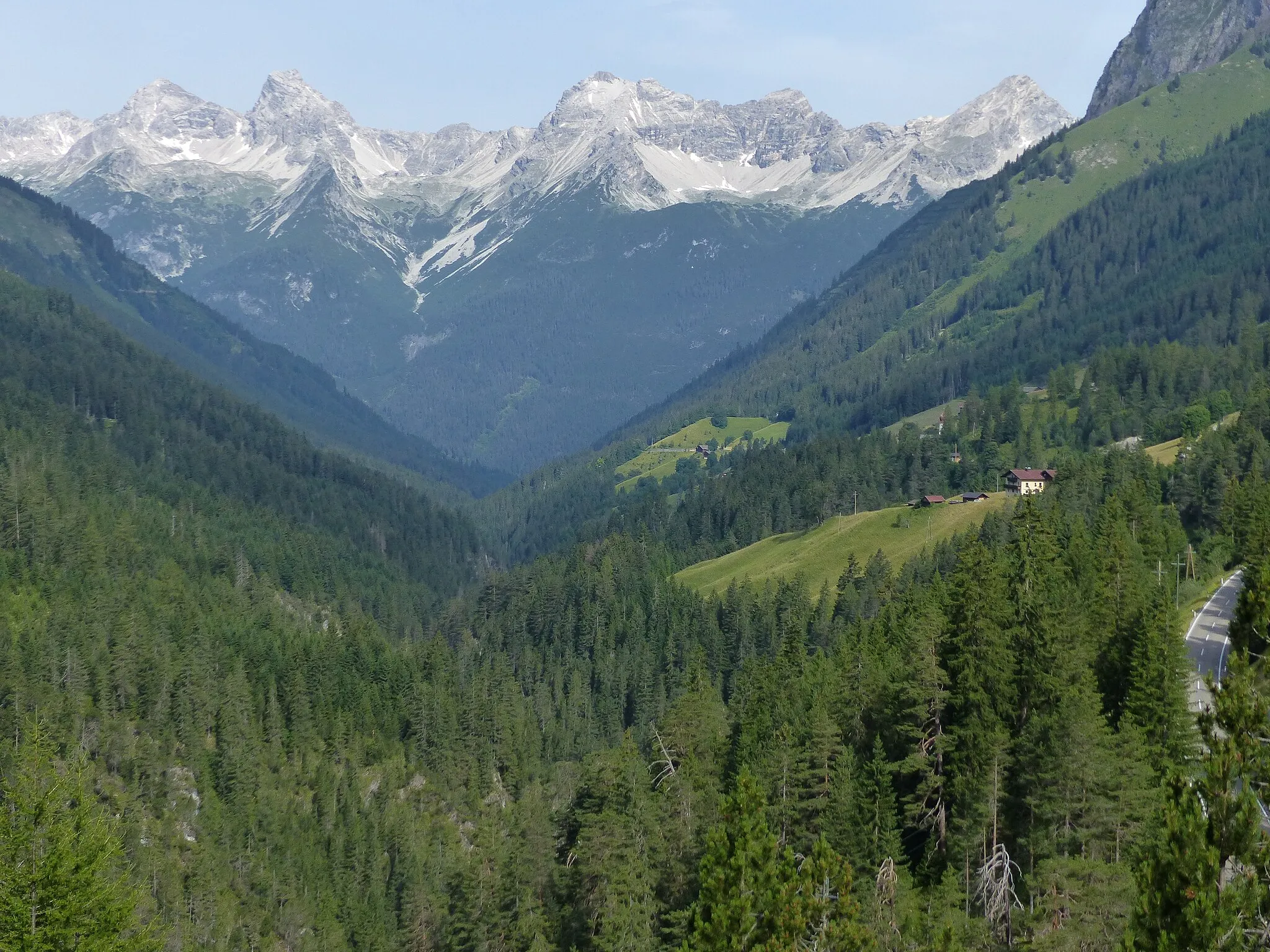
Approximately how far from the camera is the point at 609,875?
2694 inches

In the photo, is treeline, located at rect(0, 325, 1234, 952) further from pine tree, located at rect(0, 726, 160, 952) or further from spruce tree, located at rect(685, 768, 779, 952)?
pine tree, located at rect(0, 726, 160, 952)

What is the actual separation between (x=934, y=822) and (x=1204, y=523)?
292 ft

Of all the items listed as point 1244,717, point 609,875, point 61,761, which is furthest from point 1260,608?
point 61,761

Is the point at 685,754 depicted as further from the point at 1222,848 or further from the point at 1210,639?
the point at 1222,848

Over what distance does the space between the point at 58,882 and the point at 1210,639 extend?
76719 mm

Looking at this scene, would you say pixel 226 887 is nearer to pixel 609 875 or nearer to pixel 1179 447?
pixel 609 875

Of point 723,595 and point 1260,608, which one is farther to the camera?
point 723,595

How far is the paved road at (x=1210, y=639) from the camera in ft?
255

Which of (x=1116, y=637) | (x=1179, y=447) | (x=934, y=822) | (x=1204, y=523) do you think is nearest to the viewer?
(x=934, y=822)

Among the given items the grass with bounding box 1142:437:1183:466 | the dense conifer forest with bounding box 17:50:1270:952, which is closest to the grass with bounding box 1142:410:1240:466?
the grass with bounding box 1142:437:1183:466

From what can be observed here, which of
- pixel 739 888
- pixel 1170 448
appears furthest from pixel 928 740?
pixel 1170 448

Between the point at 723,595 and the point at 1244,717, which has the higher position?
the point at 723,595

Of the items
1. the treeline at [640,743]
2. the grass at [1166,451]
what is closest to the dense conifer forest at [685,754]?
the treeline at [640,743]

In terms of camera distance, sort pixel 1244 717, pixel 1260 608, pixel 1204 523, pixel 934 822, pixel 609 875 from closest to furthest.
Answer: pixel 1244 717
pixel 1260 608
pixel 934 822
pixel 609 875
pixel 1204 523
